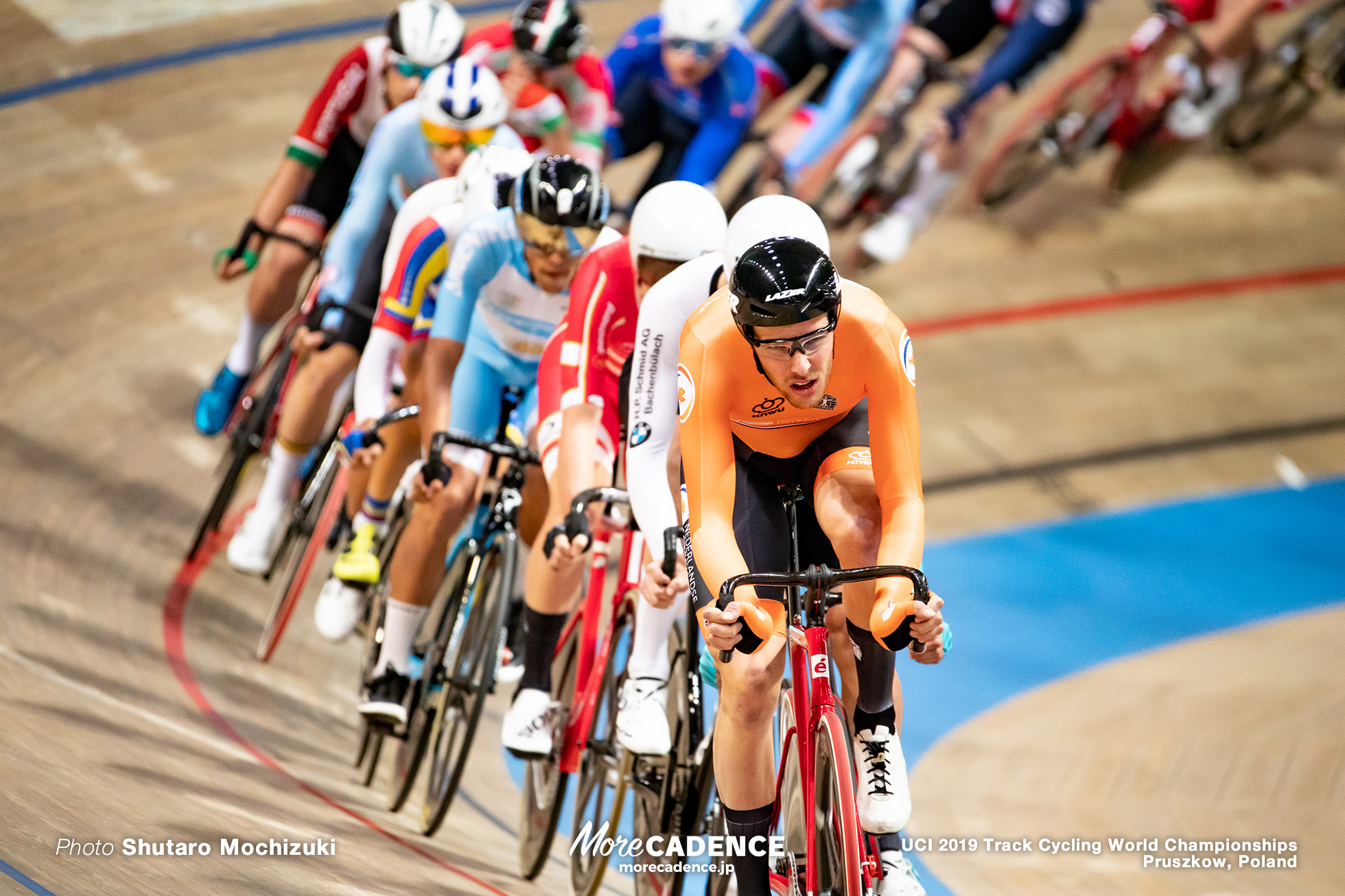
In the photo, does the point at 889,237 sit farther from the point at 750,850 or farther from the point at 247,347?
the point at 750,850

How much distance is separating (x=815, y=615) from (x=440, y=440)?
126 cm

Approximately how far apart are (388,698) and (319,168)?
244 centimetres

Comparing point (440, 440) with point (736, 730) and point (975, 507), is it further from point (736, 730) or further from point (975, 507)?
point (975, 507)

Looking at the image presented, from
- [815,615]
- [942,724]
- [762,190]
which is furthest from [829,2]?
[815,615]

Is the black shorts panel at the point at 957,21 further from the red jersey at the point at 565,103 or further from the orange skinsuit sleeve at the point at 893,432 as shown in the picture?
the orange skinsuit sleeve at the point at 893,432

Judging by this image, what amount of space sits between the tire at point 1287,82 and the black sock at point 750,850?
6772mm

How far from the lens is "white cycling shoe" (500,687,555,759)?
3.38 m

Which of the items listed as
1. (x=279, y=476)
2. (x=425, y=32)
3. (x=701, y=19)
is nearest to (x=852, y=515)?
(x=279, y=476)

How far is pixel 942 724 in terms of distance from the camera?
15.5ft

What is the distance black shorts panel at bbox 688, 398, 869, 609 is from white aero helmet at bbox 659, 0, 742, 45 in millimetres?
3411

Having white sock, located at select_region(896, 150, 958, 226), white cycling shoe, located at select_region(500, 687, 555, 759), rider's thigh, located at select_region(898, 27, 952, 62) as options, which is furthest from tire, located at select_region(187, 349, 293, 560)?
rider's thigh, located at select_region(898, 27, 952, 62)

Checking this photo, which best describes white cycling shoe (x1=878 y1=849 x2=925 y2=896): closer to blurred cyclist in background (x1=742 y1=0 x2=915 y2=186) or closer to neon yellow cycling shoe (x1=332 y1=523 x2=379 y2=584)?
neon yellow cycling shoe (x1=332 y1=523 x2=379 y2=584)

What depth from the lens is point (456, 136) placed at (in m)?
4.40

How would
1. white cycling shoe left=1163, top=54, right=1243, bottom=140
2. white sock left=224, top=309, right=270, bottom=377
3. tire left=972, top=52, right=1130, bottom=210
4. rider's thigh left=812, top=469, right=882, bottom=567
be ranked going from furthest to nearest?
1. white cycling shoe left=1163, top=54, right=1243, bottom=140
2. tire left=972, top=52, right=1130, bottom=210
3. white sock left=224, top=309, right=270, bottom=377
4. rider's thigh left=812, top=469, right=882, bottom=567
